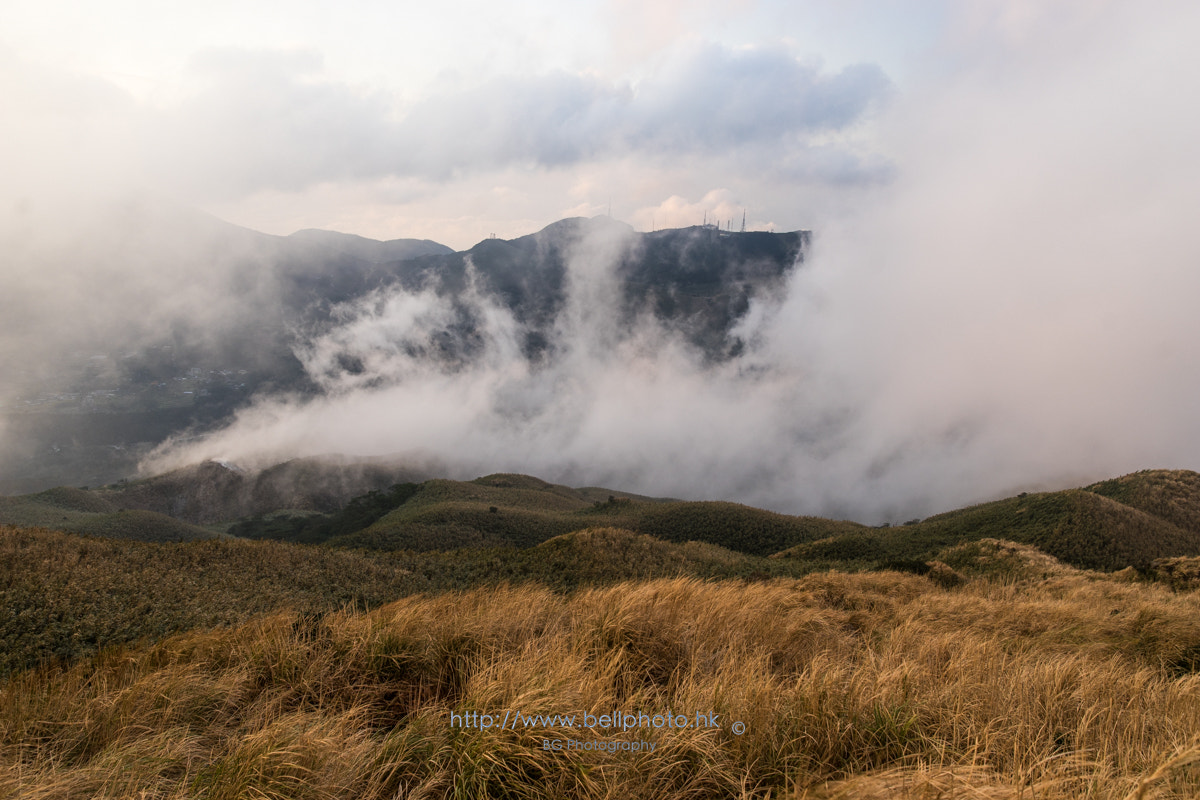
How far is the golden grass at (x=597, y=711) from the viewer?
3945 millimetres

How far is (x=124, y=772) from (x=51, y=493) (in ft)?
369

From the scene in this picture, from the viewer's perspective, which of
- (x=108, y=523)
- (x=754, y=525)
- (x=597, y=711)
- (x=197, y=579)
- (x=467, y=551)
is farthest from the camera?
(x=754, y=525)

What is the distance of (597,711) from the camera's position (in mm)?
4863

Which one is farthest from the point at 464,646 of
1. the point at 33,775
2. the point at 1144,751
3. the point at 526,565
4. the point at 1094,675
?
the point at 526,565

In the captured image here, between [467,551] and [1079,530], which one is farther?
[1079,530]

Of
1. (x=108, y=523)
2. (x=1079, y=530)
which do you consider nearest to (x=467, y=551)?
(x=1079, y=530)

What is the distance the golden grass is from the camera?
3.95 metres

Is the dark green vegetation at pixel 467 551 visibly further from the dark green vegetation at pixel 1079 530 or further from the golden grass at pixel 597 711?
the golden grass at pixel 597 711

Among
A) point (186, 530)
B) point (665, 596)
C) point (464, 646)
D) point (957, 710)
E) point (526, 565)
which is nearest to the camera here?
point (957, 710)

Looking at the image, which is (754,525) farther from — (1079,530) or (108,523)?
(108,523)

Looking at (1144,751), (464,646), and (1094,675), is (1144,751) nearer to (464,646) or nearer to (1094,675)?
(1094,675)

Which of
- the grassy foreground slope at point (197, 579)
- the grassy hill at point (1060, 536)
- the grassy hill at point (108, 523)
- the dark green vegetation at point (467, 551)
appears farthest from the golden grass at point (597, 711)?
the grassy hill at point (108, 523)

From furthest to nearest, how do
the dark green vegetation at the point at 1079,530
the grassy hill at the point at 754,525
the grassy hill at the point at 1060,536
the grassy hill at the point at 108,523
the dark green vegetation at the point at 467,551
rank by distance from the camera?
the grassy hill at the point at 108,523 < the grassy hill at the point at 754,525 < the dark green vegetation at the point at 1079,530 < the grassy hill at the point at 1060,536 < the dark green vegetation at the point at 467,551

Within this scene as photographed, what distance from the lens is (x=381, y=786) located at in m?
4.02
